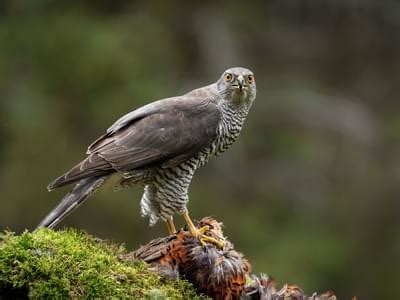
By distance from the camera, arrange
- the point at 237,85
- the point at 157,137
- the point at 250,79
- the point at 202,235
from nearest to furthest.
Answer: the point at 202,235, the point at 157,137, the point at 237,85, the point at 250,79

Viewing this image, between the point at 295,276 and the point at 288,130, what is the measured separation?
2.90 metres

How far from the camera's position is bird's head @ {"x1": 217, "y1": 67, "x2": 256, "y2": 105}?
6406mm

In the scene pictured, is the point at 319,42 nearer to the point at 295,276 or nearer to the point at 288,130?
the point at 288,130

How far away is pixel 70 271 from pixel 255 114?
32.3 ft

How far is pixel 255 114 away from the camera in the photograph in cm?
1389

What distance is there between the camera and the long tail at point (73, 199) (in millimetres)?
5258

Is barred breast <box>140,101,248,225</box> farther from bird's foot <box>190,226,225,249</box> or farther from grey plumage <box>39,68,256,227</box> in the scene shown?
bird's foot <box>190,226,225,249</box>

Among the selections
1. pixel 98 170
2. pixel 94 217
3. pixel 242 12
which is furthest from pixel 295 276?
pixel 98 170

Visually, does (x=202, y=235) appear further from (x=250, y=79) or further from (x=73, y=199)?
(x=250, y=79)

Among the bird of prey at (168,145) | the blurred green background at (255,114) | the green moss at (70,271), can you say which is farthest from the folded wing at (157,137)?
the blurred green background at (255,114)

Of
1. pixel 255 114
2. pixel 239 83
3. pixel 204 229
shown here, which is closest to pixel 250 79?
pixel 239 83

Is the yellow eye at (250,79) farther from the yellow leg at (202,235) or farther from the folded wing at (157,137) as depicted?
the yellow leg at (202,235)

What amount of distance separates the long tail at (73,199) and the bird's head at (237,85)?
46.3 inches

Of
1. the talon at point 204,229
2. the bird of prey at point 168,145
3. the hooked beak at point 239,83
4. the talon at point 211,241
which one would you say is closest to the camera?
the talon at point 211,241
